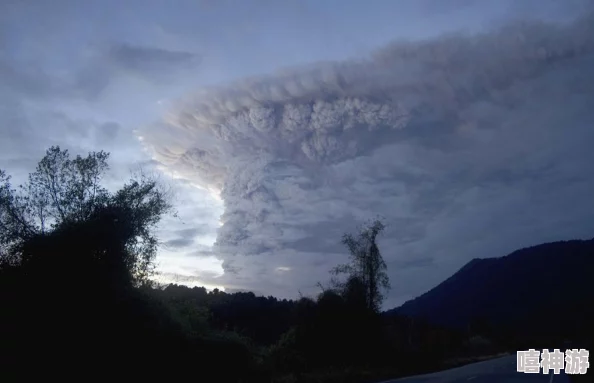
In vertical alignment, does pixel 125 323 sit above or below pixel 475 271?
below

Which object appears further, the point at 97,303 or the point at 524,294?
the point at 524,294

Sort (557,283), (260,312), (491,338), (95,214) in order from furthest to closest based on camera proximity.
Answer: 1. (557,283)
2. (491,338)
3. (260,312)
4. (95,214)

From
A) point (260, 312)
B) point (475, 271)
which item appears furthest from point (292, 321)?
point (475, 271)

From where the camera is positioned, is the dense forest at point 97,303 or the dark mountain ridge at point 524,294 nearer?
the dense forest at point 97,303

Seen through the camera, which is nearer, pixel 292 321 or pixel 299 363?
pixel 299 363

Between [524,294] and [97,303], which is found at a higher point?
[524,294]

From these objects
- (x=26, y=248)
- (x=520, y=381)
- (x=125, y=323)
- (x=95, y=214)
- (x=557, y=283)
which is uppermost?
(x=557, y=283)

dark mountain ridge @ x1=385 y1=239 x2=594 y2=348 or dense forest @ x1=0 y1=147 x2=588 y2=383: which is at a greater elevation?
dark mountain ridge @ x1=385 y1=239 x2=594 y2=348

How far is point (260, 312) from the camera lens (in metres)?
66.7

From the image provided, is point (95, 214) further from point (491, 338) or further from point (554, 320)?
point (554, 320)

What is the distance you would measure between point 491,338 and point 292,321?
5263 centimetres

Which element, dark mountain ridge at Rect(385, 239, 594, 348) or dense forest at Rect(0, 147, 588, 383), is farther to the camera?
dark mountain ridge at Rect(385, 239, 594, 348)

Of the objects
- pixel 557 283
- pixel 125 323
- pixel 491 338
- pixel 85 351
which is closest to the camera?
pixel 85 351

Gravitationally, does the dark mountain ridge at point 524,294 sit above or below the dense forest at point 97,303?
above
